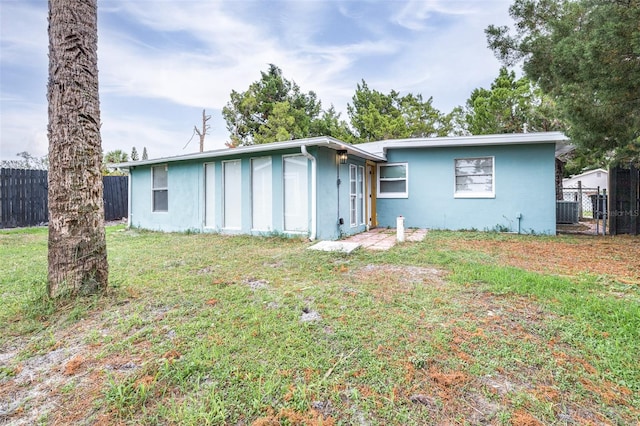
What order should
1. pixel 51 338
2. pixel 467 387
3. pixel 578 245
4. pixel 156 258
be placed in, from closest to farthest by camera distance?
1. pixel 467 387
2. pixel 51 338
3. pixel 156 258
4. pixel 578 245

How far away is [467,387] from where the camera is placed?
1751mm

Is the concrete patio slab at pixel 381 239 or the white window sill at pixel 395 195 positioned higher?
the white window sill at pixel 395 195

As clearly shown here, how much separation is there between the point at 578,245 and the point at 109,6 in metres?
11.5

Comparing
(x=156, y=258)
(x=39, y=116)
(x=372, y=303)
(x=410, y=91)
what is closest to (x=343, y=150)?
(x=156, y=258)

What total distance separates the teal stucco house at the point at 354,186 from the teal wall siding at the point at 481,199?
0.07 ft

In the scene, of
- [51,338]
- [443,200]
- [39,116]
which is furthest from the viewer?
[39,116]

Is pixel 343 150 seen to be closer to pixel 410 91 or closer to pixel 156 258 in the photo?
pixel 156 258

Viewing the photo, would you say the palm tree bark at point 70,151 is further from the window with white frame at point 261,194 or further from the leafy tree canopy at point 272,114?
the leafy tree canopy at point 272,114

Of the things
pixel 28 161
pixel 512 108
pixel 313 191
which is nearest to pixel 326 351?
pixel 313 191

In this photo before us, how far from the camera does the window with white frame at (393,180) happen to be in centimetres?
920

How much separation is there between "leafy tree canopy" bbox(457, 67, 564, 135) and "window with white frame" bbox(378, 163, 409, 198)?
23.7 ft

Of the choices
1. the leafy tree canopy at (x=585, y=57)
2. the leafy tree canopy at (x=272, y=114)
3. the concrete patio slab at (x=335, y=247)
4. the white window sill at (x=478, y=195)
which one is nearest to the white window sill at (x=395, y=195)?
the white window sill at (x=478, y=195)

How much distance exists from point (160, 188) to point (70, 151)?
276 inches

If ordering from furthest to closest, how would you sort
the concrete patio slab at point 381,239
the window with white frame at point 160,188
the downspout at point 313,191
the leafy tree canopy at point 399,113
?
the leafy tree canopy at point 399,113, the window with white frame at point 160,188, the downspout at point 313,191, the concrete patio slab at point 381,239
